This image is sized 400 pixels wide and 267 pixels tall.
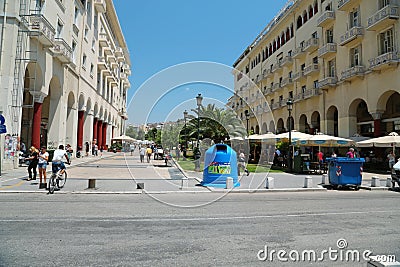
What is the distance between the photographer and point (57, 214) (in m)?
7.73

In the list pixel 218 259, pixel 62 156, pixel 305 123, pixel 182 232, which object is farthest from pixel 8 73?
pixel 305 123

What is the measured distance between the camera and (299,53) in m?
38.3

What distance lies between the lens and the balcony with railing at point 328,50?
3136cm

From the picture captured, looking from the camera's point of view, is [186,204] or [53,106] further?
[53,106]

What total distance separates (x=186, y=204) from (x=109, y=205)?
2388 millimetres

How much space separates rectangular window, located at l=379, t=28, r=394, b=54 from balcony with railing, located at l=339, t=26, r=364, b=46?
208cm

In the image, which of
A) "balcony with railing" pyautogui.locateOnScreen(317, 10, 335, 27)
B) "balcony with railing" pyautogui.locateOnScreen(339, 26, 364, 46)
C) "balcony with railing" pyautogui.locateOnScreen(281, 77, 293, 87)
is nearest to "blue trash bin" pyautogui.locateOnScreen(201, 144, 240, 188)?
"balcony with railing" pyautogui.locateOnScreen(339, 26, 364, 46)

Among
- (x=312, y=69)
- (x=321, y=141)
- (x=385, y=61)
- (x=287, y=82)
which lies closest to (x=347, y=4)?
(x=312, y=69)

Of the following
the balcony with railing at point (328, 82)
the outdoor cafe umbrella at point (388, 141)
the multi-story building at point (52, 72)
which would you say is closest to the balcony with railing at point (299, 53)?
the balcony with railing at point (328, 82)

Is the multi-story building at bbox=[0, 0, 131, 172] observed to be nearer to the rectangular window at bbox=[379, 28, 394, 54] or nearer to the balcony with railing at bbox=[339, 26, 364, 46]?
the balcony with railing at bbox=[339, 26, 364, 46]

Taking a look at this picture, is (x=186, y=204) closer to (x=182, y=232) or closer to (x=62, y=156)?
(x=182, y=232)

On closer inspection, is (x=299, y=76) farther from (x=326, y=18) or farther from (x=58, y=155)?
(x=58, y=155)

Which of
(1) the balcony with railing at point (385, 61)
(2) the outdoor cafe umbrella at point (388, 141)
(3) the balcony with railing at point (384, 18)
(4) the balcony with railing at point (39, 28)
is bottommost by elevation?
(2) the outdoor cafe umbrella at point (388, 141)

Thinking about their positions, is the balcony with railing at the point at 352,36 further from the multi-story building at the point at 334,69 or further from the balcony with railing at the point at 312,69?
the balcony with railing at the point at 312,69
